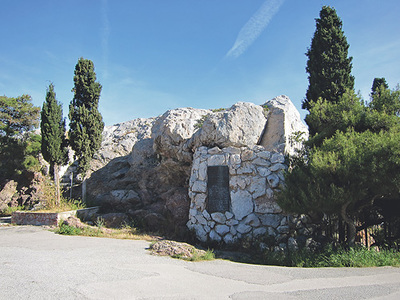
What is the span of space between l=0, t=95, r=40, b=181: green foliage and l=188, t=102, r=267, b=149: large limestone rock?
383 inches

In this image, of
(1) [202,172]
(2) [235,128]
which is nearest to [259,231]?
(1) [202,172]

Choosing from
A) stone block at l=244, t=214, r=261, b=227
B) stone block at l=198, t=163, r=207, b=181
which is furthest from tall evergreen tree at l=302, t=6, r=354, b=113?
stone block at l=244, t=214, r=261, b=227

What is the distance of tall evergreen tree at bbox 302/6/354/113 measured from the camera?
41.4ft

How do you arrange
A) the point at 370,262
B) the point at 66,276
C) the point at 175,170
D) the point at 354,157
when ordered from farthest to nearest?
the point at 175,170
the point at 354,157
the point at 370,262
the point at 66,276

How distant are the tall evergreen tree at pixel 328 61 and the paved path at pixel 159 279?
8548mm

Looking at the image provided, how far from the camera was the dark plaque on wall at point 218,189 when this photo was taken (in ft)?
32.6

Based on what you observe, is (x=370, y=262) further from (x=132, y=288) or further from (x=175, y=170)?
(x=175, y=170)

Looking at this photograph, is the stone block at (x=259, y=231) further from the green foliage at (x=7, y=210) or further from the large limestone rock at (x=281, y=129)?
the green foliage at (x=7, y=210)

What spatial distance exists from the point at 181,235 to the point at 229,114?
183 inches

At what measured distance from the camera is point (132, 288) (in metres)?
4.68

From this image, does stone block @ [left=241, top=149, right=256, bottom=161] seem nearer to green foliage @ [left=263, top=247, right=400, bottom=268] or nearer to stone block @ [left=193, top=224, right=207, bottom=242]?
Result: stone block @ [left=193, top=224, right=207, bottom=242]

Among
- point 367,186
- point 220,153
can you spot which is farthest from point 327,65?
point 367,186

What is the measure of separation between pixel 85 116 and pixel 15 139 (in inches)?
181

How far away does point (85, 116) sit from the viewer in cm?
1411
